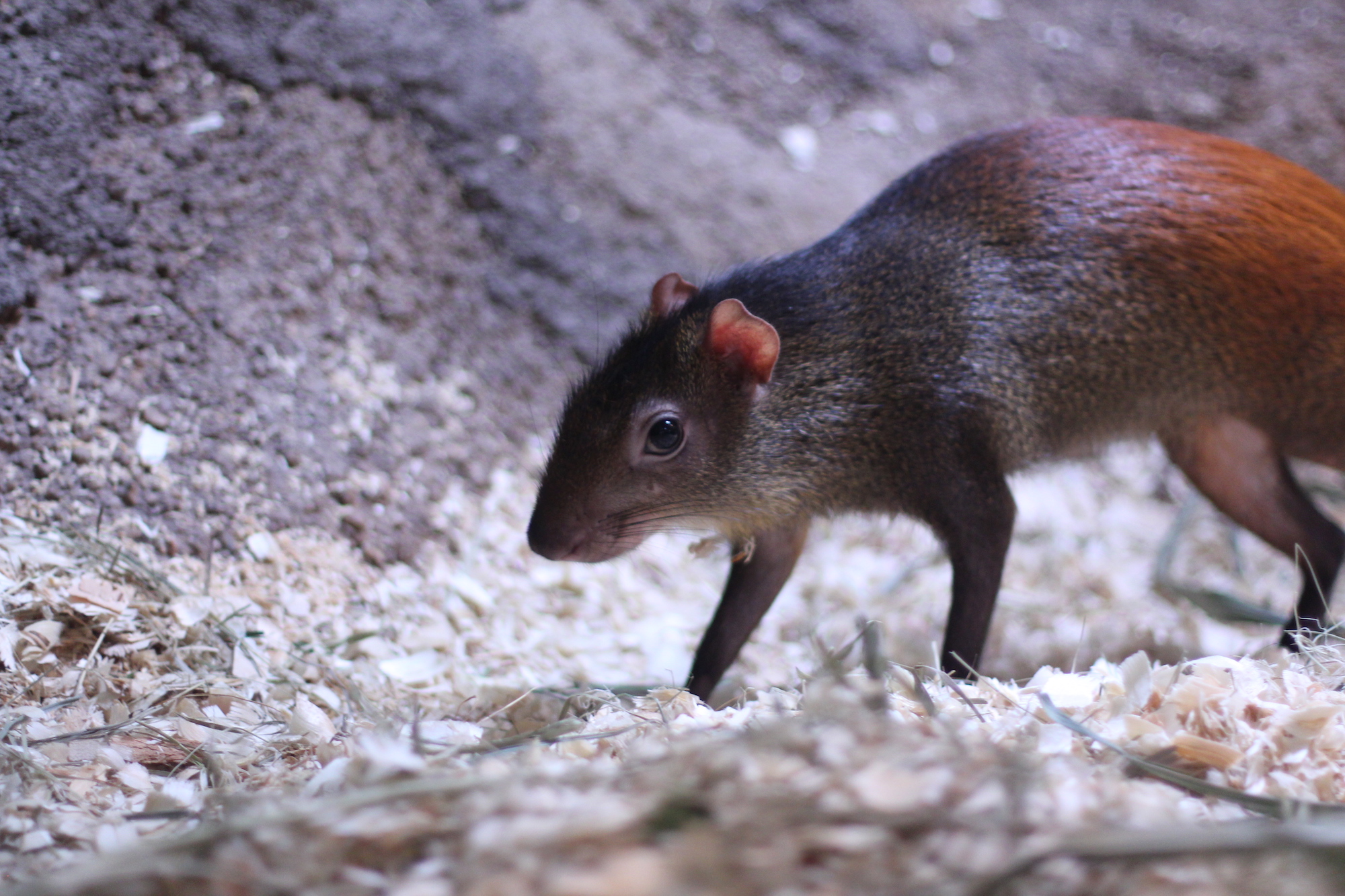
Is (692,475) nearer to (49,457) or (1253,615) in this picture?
(49,457)

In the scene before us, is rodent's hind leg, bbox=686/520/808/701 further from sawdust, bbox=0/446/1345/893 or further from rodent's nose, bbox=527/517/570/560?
rodent's nose, bbox=527/517/570/560

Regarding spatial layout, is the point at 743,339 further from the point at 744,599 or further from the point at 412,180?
the point at 412,180

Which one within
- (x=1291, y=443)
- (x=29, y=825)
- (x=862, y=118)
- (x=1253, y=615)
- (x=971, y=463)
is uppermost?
(x=862, y=118)

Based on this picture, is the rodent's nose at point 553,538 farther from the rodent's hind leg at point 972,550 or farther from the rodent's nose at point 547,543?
the rodent's hind leg at point 972,550

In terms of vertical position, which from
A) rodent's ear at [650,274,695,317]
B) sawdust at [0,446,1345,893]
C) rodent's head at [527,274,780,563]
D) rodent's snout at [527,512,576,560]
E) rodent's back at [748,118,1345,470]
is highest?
rodent's back at [748,118,1345,470]

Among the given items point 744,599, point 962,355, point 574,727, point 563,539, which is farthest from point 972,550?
point 574,727

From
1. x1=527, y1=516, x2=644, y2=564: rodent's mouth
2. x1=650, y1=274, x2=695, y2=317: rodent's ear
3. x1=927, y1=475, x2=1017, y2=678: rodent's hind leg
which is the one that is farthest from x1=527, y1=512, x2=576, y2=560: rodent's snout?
x1=927, y1=475, x2=1017, y2=678: rodent's hind leg

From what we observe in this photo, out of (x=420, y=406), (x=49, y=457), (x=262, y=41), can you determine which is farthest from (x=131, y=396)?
(x=262, y=41)
